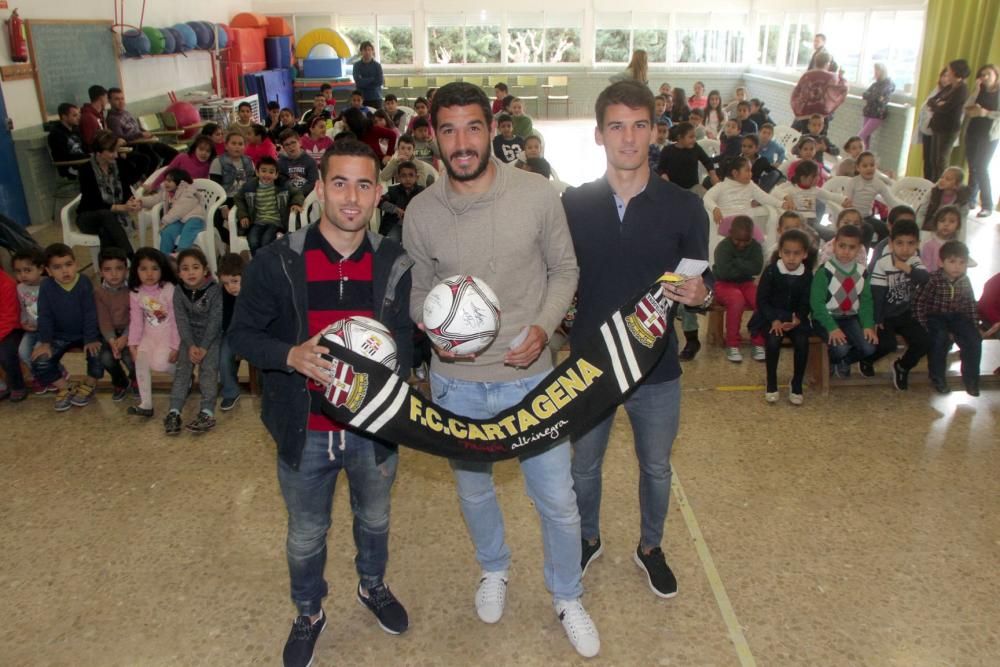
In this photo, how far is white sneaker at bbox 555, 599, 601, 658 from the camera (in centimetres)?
260

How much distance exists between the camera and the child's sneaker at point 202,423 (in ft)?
13.9

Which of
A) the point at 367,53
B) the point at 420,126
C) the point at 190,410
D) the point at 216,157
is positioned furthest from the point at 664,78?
the point at 190,410

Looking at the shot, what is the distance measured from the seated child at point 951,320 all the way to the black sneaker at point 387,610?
11.9 feet

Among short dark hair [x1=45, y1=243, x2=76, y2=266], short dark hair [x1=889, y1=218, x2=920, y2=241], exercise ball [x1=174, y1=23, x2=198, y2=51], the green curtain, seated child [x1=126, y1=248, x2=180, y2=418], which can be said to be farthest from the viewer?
exercise ball [x1=174, y1=23, x2=198, y2=51]

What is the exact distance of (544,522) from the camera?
101 inches

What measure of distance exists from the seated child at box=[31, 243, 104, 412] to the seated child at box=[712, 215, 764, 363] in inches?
162

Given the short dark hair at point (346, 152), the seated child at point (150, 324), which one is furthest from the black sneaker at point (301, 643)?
the seated child at point (150, 324)

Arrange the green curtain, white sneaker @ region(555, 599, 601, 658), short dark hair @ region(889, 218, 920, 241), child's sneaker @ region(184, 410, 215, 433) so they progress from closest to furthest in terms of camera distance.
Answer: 1. white sneaker @ region(555, 599, 601, 658)
2. child's sneaker @ region(184, 410, 215, 433)
3. short dark hair @ region(889, 218, 920, 241)
4. the green curtain

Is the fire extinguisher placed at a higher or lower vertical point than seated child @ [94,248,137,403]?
higher

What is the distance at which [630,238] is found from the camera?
8.13 ft

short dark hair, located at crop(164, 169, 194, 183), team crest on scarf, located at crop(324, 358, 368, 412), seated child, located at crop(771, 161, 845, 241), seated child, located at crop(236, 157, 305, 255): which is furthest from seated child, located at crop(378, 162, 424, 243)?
team crest on scarf, located at crop(324, 358, 368, 412)

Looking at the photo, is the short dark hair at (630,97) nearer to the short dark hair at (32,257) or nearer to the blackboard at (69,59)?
the short dark hair at (32,257)

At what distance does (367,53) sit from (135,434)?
450 inches

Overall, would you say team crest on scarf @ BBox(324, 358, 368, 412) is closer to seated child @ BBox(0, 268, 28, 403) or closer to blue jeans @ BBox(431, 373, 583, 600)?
blue jeans @ BBox(431, 373, 583, 600)
